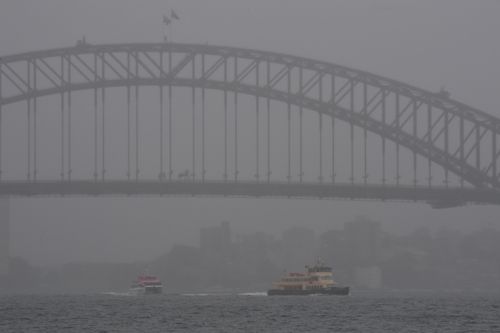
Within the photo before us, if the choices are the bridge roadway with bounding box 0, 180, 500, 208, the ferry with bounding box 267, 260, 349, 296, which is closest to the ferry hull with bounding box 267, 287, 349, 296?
the ferry with bounding box 267, 260, 349, 296

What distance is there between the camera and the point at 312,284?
126 metres

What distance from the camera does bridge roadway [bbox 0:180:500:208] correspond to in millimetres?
136125

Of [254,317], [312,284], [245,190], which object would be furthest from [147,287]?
[254,317]

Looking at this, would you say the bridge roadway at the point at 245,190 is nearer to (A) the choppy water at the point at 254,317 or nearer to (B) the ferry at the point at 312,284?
(B) the ferry at the point at 312,284

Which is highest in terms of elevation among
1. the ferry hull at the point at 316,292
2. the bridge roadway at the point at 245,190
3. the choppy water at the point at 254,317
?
the bridge roadway at the point at 245,190

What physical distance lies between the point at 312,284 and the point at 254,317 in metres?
33.2

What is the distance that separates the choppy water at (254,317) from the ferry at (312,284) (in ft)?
13.5

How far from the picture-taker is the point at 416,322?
88812 mm

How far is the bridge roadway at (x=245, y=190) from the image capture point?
136125 millimetres

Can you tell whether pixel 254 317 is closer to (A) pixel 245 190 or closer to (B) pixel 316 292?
(B) pixel 316 292

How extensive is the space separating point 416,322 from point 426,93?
212 feet

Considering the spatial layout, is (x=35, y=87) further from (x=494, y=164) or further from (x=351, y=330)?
(x=351, y=330)

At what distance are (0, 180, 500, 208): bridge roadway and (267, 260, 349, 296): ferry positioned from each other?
37.7 feet

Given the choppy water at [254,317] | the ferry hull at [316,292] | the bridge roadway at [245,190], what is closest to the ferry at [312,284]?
the ferry hull at [316,292]
